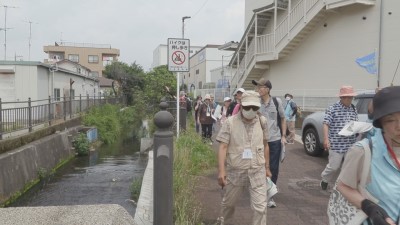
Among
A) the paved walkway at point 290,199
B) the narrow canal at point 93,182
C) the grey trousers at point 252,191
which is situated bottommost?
the narrow canal at point 93,182

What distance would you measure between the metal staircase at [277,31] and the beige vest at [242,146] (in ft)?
44.5

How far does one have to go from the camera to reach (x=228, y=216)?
4.46 m

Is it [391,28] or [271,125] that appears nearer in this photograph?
[271,125]

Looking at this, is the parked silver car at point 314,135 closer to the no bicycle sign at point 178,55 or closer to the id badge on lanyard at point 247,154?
the no bicycle sign at point 178,55

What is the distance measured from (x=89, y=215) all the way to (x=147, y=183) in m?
2.44

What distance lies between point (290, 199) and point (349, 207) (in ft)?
13.5

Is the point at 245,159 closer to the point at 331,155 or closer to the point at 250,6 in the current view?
the point at 331,155

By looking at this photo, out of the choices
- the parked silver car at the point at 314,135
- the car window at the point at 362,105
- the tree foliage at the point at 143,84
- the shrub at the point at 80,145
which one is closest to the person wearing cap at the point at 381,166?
the car window at the point at 362,105

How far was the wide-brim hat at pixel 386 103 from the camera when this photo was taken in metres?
2.11

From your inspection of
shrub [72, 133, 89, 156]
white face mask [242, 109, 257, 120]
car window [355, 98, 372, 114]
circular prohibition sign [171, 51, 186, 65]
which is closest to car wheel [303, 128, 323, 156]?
car window [355, 98, 372, 114]

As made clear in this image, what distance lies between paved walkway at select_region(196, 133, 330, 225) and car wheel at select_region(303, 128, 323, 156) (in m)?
0.83

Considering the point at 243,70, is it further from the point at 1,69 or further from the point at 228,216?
the point at 228,216

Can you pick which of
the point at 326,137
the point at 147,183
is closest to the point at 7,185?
the point at 147,183

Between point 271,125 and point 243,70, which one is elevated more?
point 243,70
